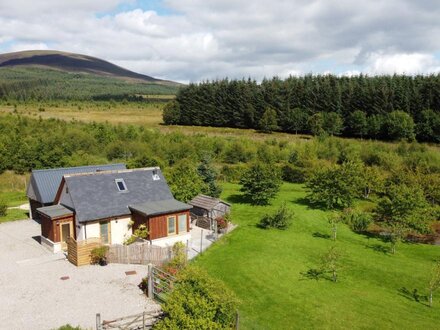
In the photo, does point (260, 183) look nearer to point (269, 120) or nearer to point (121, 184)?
point (121, 184)

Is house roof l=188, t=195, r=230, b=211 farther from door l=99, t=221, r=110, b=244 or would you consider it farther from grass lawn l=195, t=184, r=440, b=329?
door l=99, t=221, r=110, b=244

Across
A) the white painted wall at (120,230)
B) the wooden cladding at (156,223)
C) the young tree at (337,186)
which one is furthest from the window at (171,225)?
the young tree at (337,186)

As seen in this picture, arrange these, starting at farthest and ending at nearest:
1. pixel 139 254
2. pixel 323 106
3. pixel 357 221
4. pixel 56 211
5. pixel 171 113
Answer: pixel 171 113
pixel 323 106
pixel 357 221
pixel 56 211
pixel 139 254

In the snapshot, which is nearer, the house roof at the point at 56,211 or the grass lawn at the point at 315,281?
the grass lawn at the point at 315,281

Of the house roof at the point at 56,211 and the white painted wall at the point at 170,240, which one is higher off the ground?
the house roof at the point at 56,211

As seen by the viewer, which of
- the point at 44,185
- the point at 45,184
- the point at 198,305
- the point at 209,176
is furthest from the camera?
the point at 209,176

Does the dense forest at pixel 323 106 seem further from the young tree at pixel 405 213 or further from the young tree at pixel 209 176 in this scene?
the young tree at pixel 405 213

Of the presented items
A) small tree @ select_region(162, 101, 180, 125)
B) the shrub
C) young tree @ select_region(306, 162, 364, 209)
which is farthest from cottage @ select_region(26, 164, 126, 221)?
small tree @ select_region(162, 101, 180, 125)

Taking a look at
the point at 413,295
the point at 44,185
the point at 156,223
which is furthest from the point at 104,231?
the point at 413,295
